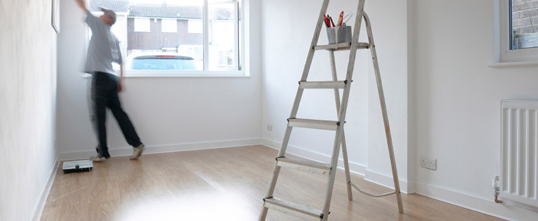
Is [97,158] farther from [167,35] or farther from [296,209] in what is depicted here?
[296,209]

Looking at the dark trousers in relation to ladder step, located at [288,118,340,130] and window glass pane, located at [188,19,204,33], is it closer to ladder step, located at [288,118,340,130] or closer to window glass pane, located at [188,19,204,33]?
window glass pane, located at [188,19,204,33]

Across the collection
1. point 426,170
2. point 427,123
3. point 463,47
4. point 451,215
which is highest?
point 463,47

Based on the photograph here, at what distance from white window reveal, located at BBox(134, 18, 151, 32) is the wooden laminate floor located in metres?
1.74

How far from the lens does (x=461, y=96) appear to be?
2533 mm

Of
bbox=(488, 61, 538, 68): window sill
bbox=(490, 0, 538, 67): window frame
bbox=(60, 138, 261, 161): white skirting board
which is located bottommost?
bbox=(60, 138, 261, 161): white skirting board

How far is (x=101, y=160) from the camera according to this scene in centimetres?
414

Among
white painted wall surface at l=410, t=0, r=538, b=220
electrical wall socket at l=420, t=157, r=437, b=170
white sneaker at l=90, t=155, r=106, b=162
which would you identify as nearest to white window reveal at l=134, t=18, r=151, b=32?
white sneaker at l=90, t=155, r=106, b=162

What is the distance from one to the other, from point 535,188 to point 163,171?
2.85 metres

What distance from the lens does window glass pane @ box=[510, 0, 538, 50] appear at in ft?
7.23

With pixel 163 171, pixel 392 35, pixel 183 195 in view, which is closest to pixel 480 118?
pixel 392 35

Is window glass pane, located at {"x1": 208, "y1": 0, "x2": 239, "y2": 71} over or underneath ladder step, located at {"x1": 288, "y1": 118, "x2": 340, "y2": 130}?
over

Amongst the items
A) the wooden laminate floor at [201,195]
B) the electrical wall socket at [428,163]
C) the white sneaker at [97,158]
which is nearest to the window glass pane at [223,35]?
the wooden laminate floor at [201,195]

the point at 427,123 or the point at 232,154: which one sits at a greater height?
the point at 427,123

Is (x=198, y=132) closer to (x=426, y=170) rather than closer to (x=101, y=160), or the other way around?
(x=101, y=160)
